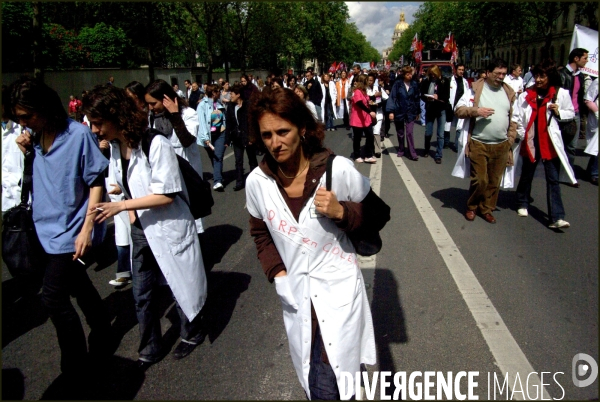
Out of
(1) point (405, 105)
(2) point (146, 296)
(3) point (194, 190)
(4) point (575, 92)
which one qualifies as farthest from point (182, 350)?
(1) point (405, 105)

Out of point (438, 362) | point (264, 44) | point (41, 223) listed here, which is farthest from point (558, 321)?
point (264, 44)

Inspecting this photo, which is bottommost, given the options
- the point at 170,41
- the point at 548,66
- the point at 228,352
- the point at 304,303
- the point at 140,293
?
the point at 228,352

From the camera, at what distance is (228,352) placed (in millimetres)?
3375

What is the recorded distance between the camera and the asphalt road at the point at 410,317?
120 inches

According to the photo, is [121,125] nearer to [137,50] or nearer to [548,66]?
[548,66]

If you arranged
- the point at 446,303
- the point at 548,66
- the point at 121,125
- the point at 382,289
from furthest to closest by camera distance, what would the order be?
the point at 548,66
the point at 382,289
the point at 446,303
the point at 121,125

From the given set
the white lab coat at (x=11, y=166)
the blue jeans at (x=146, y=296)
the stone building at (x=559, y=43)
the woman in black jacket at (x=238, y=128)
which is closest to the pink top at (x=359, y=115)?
the woman in black jacket at (x=238, y=128)

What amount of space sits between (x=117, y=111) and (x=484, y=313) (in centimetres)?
311

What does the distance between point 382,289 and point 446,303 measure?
58 centimetres

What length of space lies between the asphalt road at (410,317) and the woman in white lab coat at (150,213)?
1.33 feet

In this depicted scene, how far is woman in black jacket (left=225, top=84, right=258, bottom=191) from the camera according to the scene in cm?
848

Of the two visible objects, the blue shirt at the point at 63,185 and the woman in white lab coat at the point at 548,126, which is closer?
the blue shirt at the point at 63,185

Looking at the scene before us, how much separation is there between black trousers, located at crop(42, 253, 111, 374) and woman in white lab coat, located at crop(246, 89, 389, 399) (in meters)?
1.58

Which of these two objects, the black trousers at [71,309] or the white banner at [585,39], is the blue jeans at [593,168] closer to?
the white banner at [585,39]
